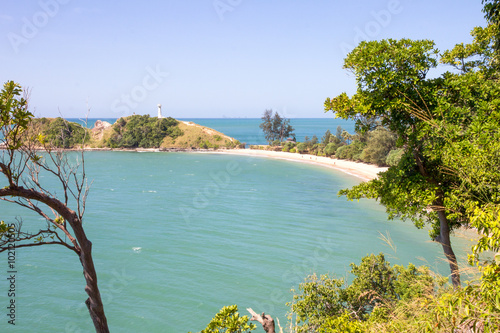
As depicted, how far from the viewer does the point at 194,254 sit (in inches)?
840

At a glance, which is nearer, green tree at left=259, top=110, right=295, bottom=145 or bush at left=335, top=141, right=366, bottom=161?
bush at left=335, top=141, right=366, bottom=161

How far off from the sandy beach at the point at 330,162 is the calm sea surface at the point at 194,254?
Answer: 14.1 meters

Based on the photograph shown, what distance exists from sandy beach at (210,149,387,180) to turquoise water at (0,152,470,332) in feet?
46.1

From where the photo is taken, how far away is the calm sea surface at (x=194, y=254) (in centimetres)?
1503

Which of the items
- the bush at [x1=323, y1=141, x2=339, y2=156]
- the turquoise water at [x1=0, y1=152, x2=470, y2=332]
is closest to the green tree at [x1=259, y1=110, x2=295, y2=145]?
the bush at [x1=323, y1=141, x2=339, y2=156]

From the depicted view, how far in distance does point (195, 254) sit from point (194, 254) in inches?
2.5

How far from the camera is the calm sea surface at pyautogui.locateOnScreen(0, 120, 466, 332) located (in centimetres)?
1503

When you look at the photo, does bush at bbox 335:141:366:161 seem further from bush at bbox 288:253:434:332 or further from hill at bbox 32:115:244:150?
bush at bbox 288:253:434:332

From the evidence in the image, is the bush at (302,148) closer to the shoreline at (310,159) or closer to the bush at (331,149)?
the shoreline at (310,159)

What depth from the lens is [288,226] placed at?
27.0 metres

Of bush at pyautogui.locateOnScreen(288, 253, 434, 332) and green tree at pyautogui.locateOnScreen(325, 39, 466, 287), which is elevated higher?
green tree at pyautogui.locateOnScreen(325, 39, 466, 287)

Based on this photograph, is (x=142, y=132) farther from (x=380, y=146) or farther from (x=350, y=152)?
(x=380, y=146)

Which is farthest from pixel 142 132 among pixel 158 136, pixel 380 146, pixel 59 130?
pixel 59 130

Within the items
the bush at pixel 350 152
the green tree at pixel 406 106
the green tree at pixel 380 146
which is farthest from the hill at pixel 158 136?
the green tree at pixel 406 106
